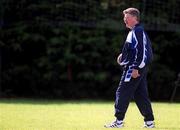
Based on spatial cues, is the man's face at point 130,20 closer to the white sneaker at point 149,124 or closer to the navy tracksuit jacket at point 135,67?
the navy tracksuit jacket at point 135,67

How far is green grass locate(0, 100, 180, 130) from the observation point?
1022cm

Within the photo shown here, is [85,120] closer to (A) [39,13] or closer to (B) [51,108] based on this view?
(B) [51,108]

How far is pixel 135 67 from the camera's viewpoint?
10.2 m

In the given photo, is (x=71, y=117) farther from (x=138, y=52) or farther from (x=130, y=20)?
(x=130, y=20)

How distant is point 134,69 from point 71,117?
210 centimetres

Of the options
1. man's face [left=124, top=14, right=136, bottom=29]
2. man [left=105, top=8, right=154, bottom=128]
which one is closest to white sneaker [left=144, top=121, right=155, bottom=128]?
man [left=105, top=8, right=154, bottom=128]

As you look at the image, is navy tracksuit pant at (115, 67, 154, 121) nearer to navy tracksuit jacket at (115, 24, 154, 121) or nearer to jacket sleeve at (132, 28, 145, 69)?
navy tracksuit jacket at (115, 24, 154, 121)

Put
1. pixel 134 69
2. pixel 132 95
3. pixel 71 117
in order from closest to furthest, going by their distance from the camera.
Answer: pixel 134 69 → pixel 132 95 → pixel 71 117

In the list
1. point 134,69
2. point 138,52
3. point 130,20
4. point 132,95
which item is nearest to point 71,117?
point 132,95

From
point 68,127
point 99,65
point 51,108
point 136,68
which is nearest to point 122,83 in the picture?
point 136,68

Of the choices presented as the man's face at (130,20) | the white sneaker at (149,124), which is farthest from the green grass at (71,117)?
the man's face at (130,20)

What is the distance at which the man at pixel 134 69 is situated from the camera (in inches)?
400

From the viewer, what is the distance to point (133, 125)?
10.6 m

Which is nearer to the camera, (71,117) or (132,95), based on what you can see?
(132,95)
